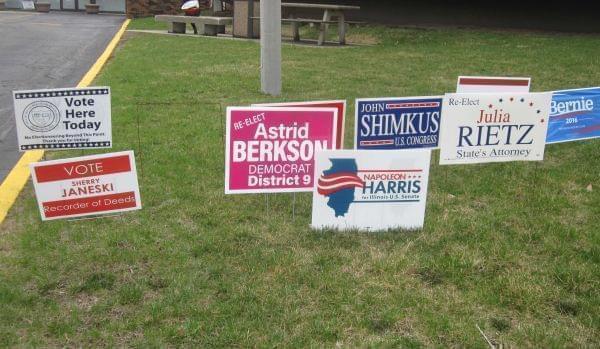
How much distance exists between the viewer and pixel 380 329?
328 cm

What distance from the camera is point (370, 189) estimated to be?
4328 mm

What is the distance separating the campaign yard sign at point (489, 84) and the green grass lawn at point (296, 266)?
0.77m

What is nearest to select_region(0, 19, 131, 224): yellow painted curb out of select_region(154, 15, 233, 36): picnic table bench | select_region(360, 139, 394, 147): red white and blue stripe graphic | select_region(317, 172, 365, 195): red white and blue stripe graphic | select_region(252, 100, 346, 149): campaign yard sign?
select_region(252, 100, 346, 149): campaign yard sign

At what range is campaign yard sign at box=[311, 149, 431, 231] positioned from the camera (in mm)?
4254

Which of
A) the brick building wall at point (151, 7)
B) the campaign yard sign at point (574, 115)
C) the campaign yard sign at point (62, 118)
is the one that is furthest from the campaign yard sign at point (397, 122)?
the brick building wall at point (151, 7)

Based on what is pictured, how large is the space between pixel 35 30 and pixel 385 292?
19.3 meters

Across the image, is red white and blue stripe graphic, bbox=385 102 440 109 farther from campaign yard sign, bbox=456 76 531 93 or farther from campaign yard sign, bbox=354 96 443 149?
campaign yard sign, bbox=456 76 531 93

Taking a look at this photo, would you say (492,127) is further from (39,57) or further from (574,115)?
(39,57)

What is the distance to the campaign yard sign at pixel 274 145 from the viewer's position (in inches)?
175

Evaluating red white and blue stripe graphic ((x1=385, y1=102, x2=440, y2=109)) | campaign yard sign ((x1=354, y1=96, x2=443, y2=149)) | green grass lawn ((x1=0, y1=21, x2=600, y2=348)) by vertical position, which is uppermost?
red white and blue stripe graphic ((x1=385, y1=102, x2=440, y2=109))

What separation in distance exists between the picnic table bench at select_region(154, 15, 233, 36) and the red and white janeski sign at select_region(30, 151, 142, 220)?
14317mm

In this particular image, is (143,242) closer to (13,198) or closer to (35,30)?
(13,198)

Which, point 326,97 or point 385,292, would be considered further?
point 326,97

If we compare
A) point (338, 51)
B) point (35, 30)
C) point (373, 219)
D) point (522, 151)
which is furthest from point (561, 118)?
point (35, 30)
